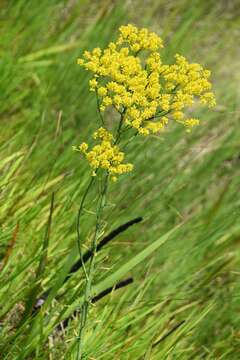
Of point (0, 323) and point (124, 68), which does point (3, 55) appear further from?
point (124, 68)

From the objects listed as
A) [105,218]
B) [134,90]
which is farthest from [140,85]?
[105,218]

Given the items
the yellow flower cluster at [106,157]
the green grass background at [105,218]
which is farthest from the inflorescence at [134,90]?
the green grass background at [105,218]

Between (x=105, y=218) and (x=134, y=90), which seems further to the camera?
(x=105, y=218)

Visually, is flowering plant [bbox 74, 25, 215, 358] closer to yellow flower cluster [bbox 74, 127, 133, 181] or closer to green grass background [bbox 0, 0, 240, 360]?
yellow flower cluster [bbox 74, 127, 133, 181]

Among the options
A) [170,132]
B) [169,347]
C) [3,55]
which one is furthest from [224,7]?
[169,347]

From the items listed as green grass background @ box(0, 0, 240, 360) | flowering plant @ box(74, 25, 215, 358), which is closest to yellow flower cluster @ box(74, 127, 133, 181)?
flowering plant @ box(74, 25, 215, 358)

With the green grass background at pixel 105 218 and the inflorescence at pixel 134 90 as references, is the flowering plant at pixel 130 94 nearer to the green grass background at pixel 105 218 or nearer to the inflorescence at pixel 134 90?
the inflorescence at pixel 134 90

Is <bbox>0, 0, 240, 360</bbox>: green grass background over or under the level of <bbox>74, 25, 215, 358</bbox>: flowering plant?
under

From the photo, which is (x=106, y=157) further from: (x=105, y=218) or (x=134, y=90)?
(x=105, y=218)
